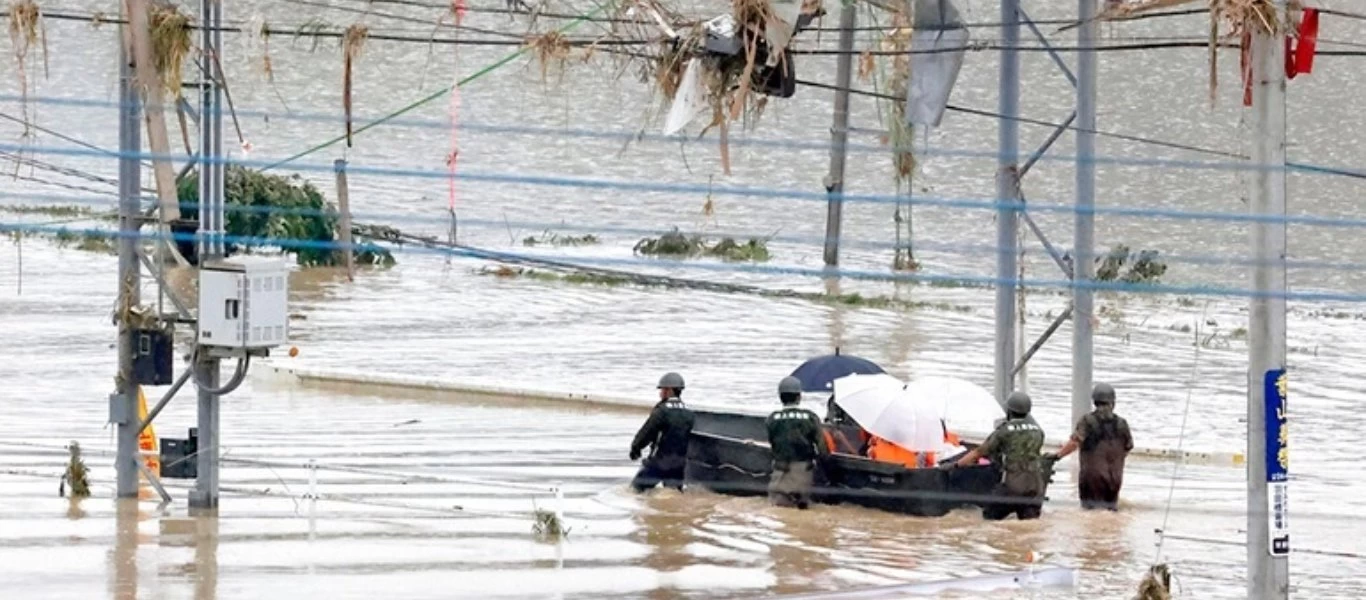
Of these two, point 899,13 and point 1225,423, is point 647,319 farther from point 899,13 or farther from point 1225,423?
point 899,13

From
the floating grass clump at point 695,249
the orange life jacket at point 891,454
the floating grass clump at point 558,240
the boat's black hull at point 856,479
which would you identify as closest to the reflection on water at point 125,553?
the boat's black hull at point 856,479

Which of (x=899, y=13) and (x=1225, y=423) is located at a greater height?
(x=899, y=13)

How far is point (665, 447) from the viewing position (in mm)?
22953

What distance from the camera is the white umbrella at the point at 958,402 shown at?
2253 centimetres

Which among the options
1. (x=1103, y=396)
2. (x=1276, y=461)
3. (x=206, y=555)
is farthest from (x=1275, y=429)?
(x=206, y=555)

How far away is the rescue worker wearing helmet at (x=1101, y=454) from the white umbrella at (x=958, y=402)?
784 millimetres

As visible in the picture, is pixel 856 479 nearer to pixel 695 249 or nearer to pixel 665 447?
pixel 665 447

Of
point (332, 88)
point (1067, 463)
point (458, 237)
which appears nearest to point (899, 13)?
point (1067, 463)

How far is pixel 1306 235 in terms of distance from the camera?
45719mm

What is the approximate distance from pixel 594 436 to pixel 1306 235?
2274cm

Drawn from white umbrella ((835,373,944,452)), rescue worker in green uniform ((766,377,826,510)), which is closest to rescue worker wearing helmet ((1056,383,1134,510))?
white umbrella ((835,373,944,452))

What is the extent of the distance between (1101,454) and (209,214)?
7353mm

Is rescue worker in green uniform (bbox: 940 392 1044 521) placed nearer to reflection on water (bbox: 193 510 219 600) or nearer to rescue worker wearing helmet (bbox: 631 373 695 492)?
rescue worker wearing helmet (bbox: 631 373 695 492)

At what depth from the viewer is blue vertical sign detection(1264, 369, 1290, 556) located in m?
15.3
